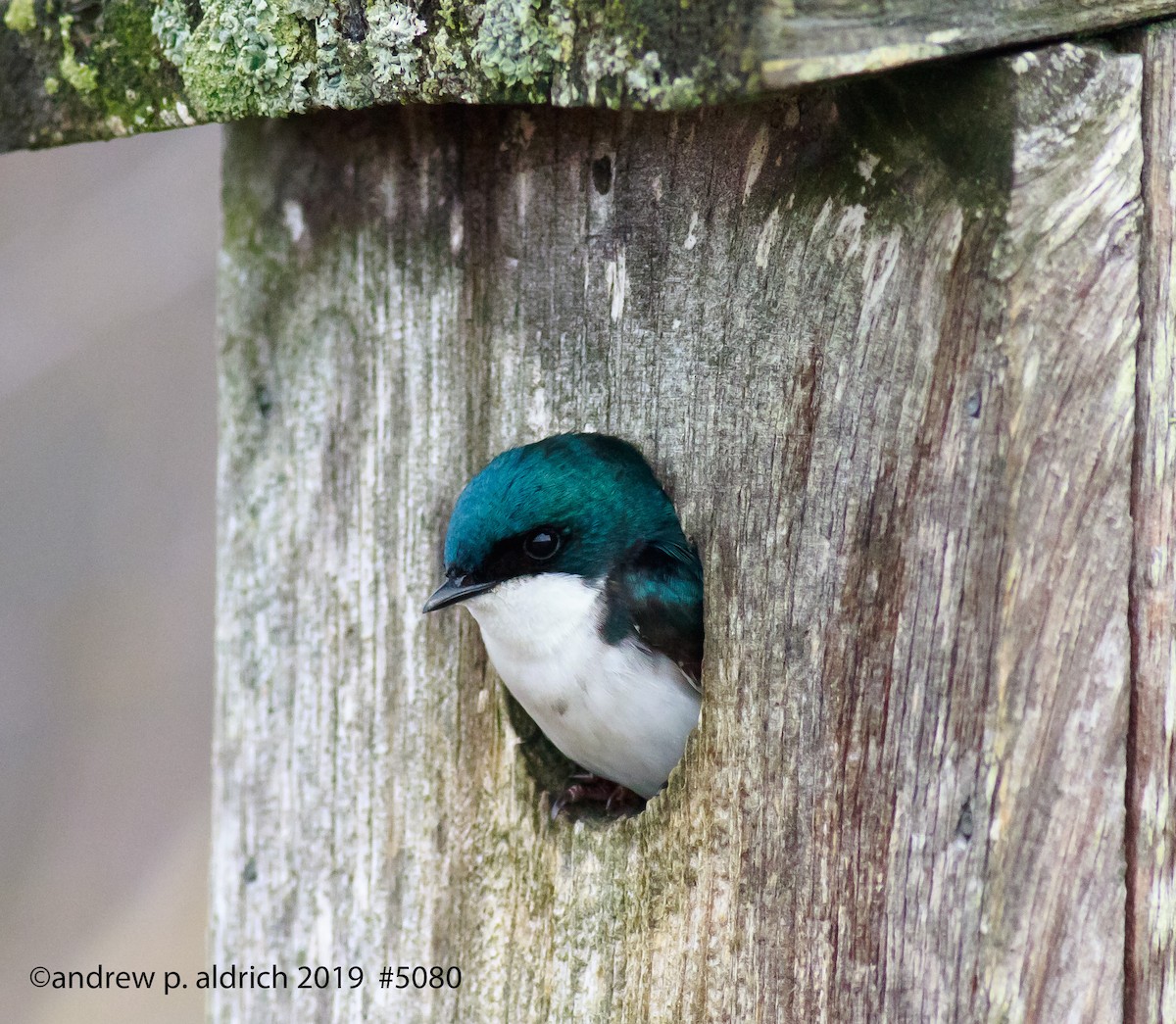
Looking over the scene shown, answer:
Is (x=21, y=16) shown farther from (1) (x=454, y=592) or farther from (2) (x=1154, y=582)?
(2) (x=1154, y=582)

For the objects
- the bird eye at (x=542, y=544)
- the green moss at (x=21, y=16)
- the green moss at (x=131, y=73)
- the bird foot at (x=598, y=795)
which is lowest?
the bird foot at (x=598, y=795)

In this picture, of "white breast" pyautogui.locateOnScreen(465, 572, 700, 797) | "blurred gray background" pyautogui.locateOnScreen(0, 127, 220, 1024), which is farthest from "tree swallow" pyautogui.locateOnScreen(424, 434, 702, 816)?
"blurred gray background" pyautogui.locateOnScreen(0, 127, 220, 1024)

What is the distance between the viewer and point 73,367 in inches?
140

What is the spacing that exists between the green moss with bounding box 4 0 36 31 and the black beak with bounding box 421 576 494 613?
85 cm

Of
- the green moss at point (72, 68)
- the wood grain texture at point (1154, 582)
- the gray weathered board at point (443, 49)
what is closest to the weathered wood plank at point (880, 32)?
the gray weathered board at point (443, 49)

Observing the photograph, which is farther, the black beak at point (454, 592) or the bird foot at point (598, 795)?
the bird foot at point (598, 795)

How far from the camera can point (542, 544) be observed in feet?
6.05

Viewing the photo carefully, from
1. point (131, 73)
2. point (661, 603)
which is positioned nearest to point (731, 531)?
point (661, 603)

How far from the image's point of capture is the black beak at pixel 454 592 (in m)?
1.72

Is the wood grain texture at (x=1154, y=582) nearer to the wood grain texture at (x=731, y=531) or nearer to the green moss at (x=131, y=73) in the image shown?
the wood grain texture at (x=731, y=531)

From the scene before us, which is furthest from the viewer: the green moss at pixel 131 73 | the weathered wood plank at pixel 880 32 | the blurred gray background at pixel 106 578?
the blurred gray background at pixel 106 578

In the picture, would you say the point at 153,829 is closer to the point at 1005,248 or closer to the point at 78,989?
the point at 78,989

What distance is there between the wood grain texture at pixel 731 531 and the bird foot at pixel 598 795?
4 cm

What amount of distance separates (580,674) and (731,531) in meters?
0.40
